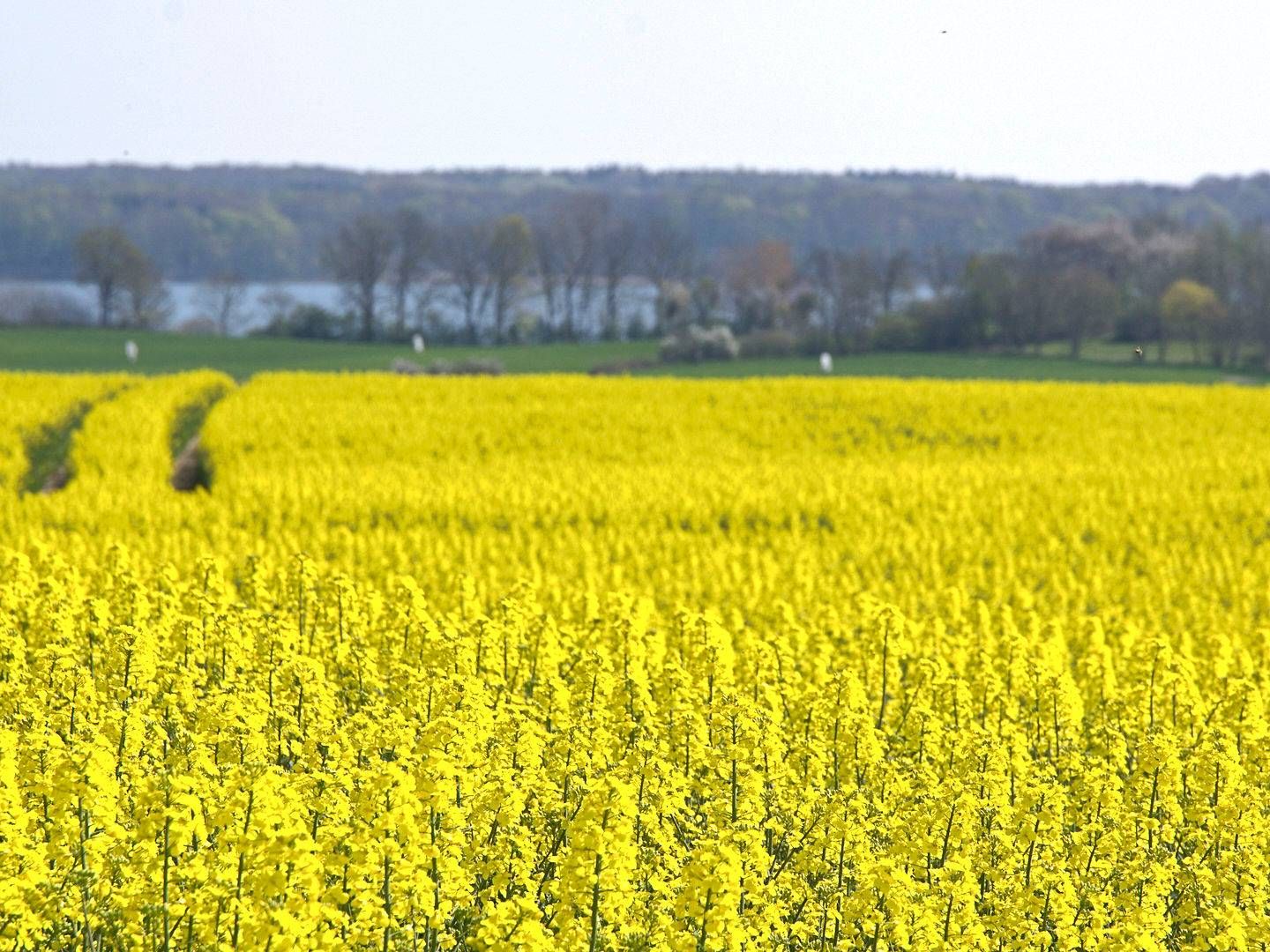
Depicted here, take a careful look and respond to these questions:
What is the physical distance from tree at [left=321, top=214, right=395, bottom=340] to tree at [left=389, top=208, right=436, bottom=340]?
121cm

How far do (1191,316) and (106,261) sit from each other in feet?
222

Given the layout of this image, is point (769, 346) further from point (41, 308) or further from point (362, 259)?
point (41, 308)

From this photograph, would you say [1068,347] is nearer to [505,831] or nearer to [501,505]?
[501,505]

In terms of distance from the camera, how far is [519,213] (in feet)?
530

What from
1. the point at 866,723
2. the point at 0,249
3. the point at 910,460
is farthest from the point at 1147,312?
the point at 0,249

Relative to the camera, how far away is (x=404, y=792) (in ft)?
17.0

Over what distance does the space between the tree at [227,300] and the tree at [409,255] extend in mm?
12821

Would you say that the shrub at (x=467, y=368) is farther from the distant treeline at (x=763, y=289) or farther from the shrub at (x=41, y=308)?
the shrub at (x=41, y=308)

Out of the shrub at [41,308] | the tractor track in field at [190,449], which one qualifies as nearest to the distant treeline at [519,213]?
the shrub at [41,308]

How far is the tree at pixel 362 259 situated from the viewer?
9331 cm

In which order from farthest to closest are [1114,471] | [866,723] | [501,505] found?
[1114,471] → [501,505] → [866,723]

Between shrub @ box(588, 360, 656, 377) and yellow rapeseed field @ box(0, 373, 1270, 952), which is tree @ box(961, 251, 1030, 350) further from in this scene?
yellow rapeseed field @ box(0, 373, 1270, 952)

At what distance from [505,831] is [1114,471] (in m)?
19.6

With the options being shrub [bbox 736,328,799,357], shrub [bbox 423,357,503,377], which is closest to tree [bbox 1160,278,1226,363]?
shrub [bbox 736,328,799,357]
